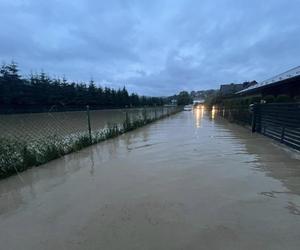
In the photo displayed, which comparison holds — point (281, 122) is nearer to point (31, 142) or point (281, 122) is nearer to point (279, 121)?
point (279, 121)

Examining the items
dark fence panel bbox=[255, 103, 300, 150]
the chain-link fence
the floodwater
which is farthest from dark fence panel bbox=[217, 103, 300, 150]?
the chain-link fence

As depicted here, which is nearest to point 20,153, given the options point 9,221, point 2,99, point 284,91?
point 9,221

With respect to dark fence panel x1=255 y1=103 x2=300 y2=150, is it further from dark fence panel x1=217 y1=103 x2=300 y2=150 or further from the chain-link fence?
the chain-link fence

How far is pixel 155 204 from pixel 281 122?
6.36 metres

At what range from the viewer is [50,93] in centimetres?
4184

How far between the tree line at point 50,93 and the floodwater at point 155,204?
24.3m

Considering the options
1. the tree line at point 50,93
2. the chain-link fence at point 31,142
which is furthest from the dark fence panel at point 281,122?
the tree line at point 50,93

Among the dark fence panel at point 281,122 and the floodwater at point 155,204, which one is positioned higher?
the dark fence panel at point 281,122

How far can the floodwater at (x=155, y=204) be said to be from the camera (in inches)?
107

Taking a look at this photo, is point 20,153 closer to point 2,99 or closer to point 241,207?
point 241,207

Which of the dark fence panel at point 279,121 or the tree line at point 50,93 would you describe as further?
the tree line at point 50,93

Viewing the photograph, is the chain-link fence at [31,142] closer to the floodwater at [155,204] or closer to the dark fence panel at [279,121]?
the floodwater at [155,204]

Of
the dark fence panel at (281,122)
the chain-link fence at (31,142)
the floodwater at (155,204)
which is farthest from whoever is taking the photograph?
the dark fence panel at (281,122)

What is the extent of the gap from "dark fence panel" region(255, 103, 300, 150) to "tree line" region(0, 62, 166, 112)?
21.5m
